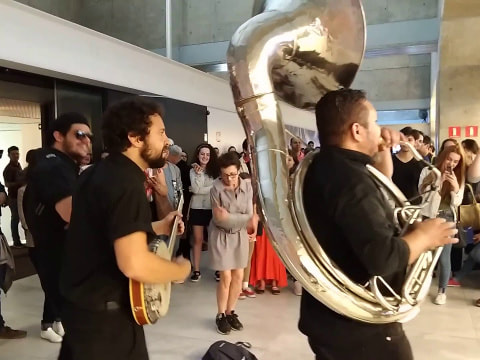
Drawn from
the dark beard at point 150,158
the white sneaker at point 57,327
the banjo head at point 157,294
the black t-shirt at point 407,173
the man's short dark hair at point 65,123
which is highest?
the man's short dark hair at point 65,123

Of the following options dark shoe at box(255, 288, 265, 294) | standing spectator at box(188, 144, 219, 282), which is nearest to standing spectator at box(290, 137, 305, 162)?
dark shoe at box(255, 288, 265, 294)

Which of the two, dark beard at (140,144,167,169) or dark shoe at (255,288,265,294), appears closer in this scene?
dark beard at (140,144,167,169)

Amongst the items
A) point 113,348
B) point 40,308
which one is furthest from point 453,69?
point 113,348

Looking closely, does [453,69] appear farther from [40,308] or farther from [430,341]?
[40,308]

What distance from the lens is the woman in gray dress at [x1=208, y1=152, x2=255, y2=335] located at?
10.7ft

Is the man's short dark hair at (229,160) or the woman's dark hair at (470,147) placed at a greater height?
the woman's dark hair at (470,147)

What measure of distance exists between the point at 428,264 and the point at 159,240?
808 millimetres

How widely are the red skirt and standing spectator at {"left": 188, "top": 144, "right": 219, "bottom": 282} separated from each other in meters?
0.62

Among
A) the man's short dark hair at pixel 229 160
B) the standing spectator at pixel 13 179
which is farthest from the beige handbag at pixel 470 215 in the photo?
the standing spectator at pixel 13 179

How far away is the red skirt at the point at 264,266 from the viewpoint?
4.23 meters

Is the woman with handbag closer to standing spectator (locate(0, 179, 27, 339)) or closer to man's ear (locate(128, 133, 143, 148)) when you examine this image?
man's ear (locate(128, 133, 143, 148))

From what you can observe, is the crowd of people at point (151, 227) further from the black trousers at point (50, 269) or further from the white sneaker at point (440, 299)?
the white sneaker at point (440, 299)

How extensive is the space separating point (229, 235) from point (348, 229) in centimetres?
220

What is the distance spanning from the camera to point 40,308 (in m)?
3.87
